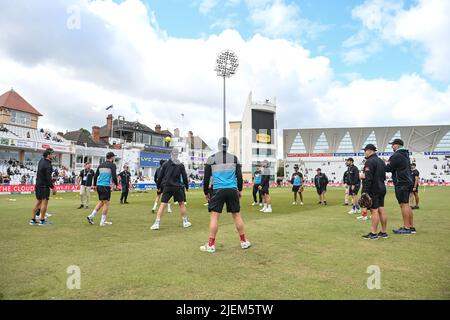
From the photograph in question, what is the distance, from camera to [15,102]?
51.0 m

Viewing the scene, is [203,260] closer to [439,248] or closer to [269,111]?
[439,248]

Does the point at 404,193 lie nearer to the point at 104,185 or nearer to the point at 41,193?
the point at 104,185

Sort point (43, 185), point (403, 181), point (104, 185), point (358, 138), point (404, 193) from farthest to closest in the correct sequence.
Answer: point (358, 138)
point (104, 185)
point (43, 185)
point (403, 181)
point (404, 193)

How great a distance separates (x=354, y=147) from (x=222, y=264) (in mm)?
88027

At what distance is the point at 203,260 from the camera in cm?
503

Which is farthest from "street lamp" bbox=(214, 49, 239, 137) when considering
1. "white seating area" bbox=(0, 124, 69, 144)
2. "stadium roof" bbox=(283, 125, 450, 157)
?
Answer: "stadium roof" bbox=(283, 125, 450, 157)

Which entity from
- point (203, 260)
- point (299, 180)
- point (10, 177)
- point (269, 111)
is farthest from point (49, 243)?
point (269, 111)

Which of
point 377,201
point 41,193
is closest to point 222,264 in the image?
point 377,201

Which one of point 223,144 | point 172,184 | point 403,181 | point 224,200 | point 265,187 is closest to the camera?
point 224,200

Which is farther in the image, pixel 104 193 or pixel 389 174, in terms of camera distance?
pixel 389 174

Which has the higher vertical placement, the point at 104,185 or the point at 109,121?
the point at 109,121

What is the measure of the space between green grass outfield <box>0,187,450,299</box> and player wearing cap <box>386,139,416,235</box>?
0.47 metres
